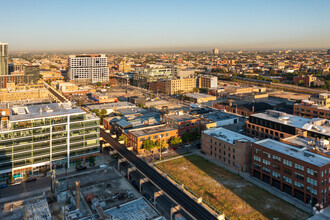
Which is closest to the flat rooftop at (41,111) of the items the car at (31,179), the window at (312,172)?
the car at (31,179)

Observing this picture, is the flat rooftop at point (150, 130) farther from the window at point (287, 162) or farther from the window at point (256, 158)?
the window at point (287, 162)

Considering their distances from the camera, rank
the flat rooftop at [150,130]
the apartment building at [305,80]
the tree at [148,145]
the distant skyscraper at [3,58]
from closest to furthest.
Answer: the tree at [148,145] → the flat rooftop at [150,130] → the apartment building at [305,80] → the distant skyscraper at [3,58]

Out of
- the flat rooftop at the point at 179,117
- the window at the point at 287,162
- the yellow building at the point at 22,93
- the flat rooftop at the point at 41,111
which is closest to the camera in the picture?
→ the window at the point at 287,162

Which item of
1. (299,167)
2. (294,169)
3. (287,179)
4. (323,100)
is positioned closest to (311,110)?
(323,100)

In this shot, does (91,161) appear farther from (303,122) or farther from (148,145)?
(303,122)

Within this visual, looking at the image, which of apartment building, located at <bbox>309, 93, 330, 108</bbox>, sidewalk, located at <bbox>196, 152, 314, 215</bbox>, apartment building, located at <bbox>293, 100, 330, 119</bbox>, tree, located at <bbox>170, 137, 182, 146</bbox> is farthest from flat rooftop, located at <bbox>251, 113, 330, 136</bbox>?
apartment building, located at <bbox>309, 93, 330, 108</bbox>
